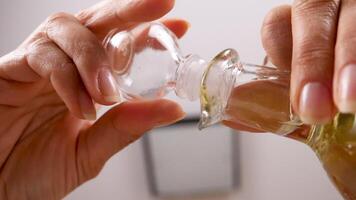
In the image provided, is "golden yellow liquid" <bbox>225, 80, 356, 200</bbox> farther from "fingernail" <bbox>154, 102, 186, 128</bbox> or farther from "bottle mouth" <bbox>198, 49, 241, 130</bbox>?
"fingernail" <bbox>154, 102, 186, 128</bbox>

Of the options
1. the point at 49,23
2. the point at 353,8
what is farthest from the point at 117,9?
the point at 353,8

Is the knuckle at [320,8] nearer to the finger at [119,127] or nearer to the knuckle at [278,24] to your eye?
the knuckle at [278,24]

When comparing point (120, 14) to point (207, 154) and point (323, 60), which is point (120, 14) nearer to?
point (323, 60)

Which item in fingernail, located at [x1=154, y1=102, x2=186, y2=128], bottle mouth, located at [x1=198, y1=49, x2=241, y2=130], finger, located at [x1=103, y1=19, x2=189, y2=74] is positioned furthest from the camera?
fingernail, located at [x1=154, y1=102, x2=186, y2=128]

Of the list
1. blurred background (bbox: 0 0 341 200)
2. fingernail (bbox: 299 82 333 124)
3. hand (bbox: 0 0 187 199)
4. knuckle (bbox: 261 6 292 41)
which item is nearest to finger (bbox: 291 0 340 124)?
fingernail (bbox: 299 82 333 124)

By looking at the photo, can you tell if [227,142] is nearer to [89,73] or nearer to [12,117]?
[12,117]
